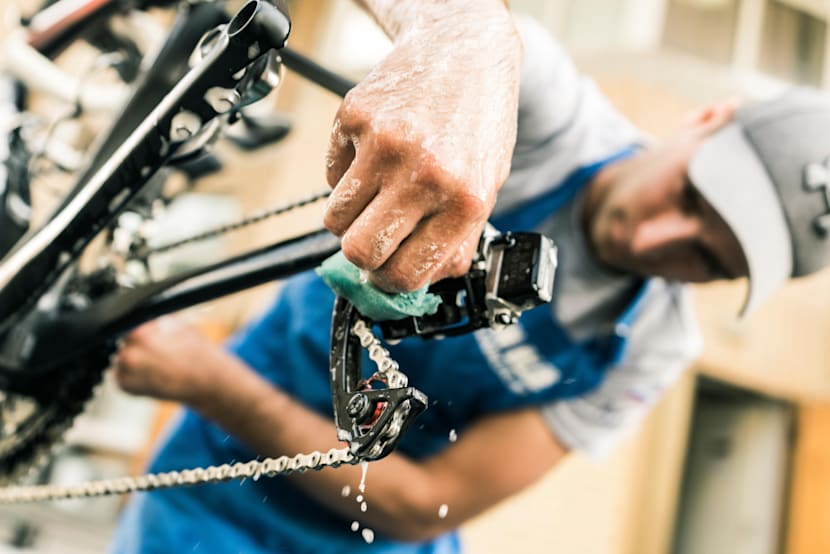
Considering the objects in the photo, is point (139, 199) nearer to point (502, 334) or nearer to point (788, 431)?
point (502, 334)

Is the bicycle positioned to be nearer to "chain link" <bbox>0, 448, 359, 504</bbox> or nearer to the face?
"chain link" <bbox>0, 448, 359, 504</bbox>

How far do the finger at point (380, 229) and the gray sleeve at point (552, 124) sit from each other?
371 millimetres

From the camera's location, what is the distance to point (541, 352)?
0.81m

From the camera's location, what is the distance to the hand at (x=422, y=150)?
0.27 metres

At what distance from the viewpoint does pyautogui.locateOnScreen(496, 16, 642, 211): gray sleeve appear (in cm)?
65

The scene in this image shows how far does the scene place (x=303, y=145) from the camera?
3.33 m

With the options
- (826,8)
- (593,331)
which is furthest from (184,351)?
(826,8)

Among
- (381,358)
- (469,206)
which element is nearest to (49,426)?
(381,358)

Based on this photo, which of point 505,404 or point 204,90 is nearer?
point 204,90

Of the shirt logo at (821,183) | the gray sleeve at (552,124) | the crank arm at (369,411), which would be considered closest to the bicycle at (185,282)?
the crank arm at (369,411)

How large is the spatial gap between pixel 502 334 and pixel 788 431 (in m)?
2.21

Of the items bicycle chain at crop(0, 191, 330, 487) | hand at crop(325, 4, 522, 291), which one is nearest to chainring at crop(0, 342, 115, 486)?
bicycle chain at crop(0, 191, 330, 487)

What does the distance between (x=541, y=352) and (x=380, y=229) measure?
56 centimetres

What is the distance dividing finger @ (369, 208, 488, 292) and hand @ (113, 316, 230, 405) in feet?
1.50
